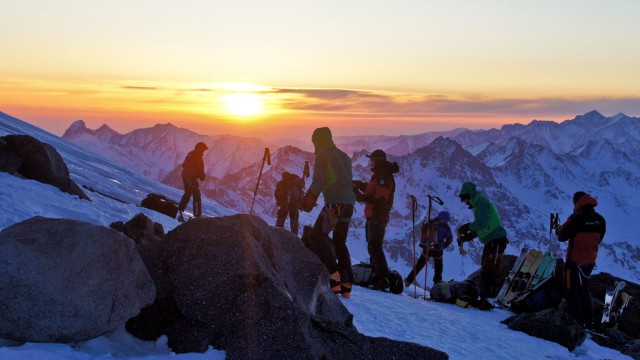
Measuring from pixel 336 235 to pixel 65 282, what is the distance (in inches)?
216

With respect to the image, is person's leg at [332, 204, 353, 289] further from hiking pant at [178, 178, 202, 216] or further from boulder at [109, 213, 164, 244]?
hiking pant at [178, 178, 202, 216]

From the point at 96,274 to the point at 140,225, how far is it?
5869 mm

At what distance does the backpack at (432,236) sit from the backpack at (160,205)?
28.4 feet

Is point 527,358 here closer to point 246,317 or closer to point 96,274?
point 246,317

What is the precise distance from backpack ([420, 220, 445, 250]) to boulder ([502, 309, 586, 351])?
13.1 feet

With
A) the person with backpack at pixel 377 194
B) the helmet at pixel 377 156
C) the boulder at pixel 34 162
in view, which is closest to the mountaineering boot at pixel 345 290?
the person with backpack at pixel 377 194

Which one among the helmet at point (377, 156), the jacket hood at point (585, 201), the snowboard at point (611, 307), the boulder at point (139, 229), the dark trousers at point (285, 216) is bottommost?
the snowboard at point (611, 307)

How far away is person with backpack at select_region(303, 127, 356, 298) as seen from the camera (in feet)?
30.2

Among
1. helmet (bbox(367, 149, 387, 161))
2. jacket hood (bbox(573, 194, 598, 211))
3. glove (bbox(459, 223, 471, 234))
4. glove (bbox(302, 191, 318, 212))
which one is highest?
helmet (bbox(367, 149, 387, 161))

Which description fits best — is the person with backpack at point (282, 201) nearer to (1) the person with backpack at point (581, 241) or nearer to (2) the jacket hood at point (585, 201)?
(1) the person with backpack at point (581, 241)

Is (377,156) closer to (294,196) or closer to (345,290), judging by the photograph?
(345,290)

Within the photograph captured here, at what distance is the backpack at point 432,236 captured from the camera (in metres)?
14.1

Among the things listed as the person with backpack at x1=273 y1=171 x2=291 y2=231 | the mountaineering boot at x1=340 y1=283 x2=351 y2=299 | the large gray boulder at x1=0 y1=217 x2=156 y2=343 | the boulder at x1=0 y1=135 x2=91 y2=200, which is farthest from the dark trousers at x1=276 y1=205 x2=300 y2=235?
the large gray boulder at x1=0 y1=217 x2=156 y2=343

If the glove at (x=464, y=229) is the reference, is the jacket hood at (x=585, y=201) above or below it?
above
